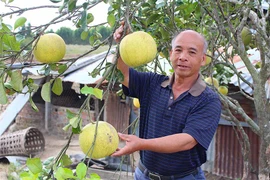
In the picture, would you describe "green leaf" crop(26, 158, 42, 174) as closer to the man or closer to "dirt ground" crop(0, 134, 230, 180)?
the man

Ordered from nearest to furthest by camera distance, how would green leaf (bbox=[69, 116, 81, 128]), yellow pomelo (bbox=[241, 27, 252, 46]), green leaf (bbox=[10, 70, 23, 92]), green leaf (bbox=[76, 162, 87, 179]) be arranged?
green leaf (bbox=[76, 162, 87, 179]) < green leaf (bbox=[69, 116, 81, 128]) < green leaf (bbox=[10, 70, 23, 92]) < yellow pomelo (bbox=[241, 27, 252, 46])

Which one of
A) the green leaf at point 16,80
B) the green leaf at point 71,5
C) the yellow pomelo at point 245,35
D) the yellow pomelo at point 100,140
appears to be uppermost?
the yellow pomelo at point 245,35

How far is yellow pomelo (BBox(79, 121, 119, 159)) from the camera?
134cm

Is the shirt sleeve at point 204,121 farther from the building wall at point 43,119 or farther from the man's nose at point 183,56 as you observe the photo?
the building wall at point 43,119

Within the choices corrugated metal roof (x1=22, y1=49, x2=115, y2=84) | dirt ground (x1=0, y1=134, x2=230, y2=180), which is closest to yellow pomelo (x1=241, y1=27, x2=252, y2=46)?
corrugated metal roof (x1=22, y1=49, x2=115, y2=84)

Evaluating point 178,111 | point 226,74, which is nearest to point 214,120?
point 178,111

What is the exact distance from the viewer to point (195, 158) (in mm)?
2018

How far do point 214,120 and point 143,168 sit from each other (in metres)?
0.56

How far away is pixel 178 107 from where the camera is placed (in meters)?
1.97

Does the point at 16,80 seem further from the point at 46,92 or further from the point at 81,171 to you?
the point at 81,171

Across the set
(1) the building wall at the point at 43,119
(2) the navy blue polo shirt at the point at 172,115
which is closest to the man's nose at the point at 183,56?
(2) the navy blue polo shirt at the point at 172,115

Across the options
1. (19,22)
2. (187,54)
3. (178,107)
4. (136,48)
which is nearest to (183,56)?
(187,54)

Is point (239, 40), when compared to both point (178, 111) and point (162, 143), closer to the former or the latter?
point (178, 111)

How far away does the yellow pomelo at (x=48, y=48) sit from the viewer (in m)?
1.66
